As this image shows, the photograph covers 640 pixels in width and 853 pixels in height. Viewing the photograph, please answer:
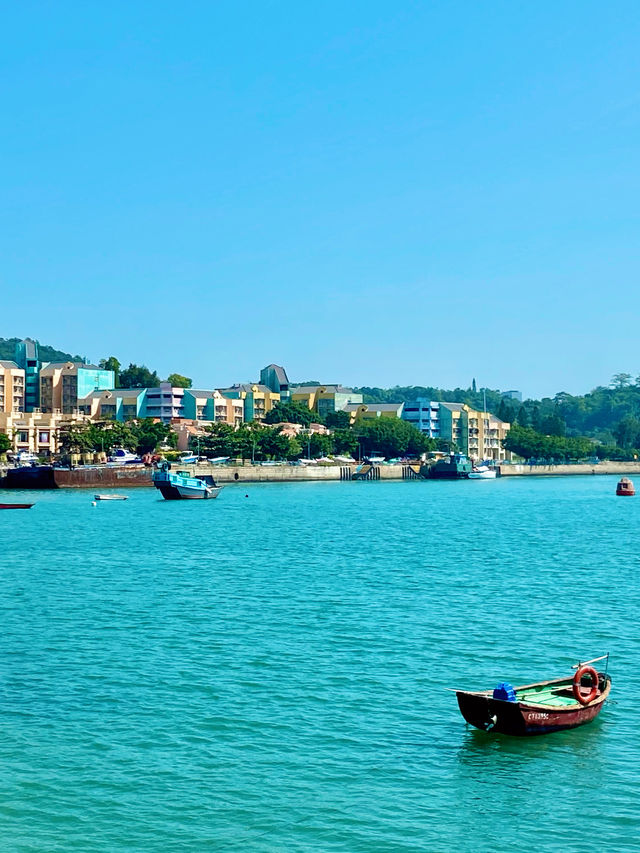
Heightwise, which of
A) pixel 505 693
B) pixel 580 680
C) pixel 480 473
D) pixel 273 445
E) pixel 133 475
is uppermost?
pixel 273 445

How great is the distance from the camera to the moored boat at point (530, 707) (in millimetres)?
21969

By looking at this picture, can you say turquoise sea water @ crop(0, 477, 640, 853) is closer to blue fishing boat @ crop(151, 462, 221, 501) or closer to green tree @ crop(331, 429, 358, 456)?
blue fishing boat @ crop(151, 462, 221, 501)

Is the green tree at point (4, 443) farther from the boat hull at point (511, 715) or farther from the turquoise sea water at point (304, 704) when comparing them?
the boat hull at point (511, 715)

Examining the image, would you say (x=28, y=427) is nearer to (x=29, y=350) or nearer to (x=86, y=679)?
(x=29, y=350)

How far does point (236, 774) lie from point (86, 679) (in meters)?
8.43

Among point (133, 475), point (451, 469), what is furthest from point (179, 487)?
point (451, 469)

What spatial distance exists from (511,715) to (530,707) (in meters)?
0.43

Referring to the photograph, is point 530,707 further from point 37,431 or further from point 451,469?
point 451,469

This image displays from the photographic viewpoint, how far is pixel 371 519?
88938 millimetres

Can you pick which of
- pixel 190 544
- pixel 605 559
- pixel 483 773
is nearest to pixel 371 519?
pixel 190 544

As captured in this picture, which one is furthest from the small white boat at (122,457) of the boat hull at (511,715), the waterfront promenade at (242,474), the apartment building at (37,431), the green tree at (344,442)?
the boat hull at (511,715)

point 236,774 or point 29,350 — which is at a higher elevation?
point 29,350

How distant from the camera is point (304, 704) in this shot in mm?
24609

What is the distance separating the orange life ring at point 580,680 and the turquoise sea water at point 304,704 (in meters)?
0.63
